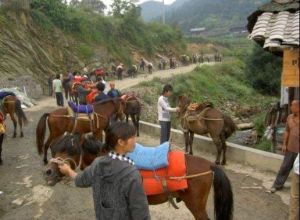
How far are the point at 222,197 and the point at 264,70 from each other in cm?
1625

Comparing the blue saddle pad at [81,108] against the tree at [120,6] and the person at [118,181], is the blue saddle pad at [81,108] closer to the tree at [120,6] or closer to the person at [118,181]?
the person at [118,181]

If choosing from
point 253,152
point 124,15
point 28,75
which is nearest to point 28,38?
point 28,75

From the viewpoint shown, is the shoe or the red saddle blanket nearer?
the red saddle blanket

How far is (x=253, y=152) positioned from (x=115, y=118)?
4000mm

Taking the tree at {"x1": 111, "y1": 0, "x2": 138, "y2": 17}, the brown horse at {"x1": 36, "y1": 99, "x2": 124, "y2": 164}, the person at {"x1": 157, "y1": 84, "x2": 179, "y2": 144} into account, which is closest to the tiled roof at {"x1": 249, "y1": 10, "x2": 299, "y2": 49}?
the person at {"x1": 157, "y1": 84, "x2": 179, "y2": 144}

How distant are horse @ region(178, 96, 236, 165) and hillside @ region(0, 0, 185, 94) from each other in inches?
519

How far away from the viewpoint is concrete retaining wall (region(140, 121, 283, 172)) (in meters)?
8.38

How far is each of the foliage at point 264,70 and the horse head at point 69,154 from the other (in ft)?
52.6

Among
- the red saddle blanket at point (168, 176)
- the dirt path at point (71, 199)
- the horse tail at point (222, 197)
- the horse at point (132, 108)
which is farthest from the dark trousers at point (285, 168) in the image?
the horse at point (132, 108)

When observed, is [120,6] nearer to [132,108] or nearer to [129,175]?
[132,108]

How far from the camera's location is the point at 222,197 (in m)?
4.74

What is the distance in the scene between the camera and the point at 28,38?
89.7 ft

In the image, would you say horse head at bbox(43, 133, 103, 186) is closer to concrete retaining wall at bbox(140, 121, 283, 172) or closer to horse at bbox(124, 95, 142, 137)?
concrete retaining wall at bbox(140, 121, 283, 172)

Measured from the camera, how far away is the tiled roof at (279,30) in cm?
321
